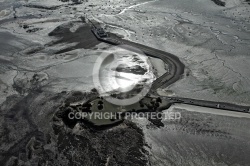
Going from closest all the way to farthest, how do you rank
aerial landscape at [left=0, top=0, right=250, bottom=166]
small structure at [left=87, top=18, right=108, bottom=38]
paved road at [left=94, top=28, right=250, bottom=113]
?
1. aerial landscape at [left=0, top=0, right=250, bottom=166]
2. paved road at [left=94, top=28, right=250, bottom=113]
3. small structure at [left=87, top=18, right=108, bottom=38]

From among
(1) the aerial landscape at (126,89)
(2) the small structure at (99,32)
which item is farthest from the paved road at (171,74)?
(2) the small structure at (99,32)

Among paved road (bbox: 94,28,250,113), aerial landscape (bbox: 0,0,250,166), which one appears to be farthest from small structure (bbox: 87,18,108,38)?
paved road (bbox: 94,28,250,113)

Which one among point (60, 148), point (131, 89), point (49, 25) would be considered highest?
point (49, 25)

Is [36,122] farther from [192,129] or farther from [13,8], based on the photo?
[13,8]

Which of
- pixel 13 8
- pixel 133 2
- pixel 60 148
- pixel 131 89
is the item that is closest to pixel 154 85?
pixel 131 89

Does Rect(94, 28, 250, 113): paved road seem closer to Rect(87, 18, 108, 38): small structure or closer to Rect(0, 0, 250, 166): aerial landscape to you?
Rect(0, 0, 250, 166): aerial landscape

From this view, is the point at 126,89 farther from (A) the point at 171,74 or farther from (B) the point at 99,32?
(B) the point at 99,32

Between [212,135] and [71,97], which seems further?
[71,97]

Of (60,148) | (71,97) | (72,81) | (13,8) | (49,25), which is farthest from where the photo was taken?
(13,8)

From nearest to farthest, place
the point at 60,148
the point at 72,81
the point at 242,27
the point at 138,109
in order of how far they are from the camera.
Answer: the point at 60,148 < the point at 138,109 < the point at 72,81 < the point at 242,27
